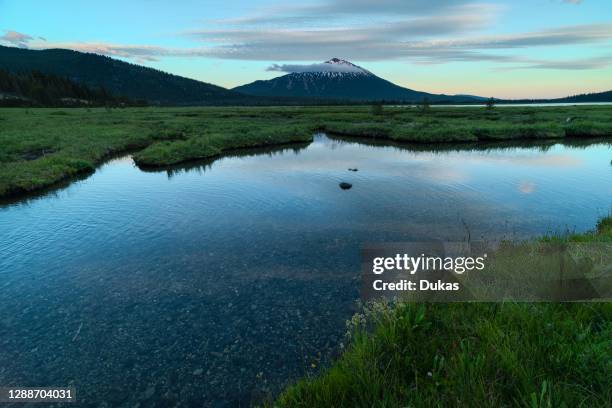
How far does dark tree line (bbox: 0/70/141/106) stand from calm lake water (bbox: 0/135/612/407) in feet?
503

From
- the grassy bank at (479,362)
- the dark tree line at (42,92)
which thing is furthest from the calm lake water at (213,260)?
the dark tree line at (42,92)

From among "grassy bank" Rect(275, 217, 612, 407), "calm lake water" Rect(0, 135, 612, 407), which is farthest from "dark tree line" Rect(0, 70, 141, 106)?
"grassy bank" Rect(275, 217, 612, 407)

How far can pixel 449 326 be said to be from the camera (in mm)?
6234

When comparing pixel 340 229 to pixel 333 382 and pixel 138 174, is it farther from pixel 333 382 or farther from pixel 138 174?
pixel 138 174

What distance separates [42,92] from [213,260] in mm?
182365

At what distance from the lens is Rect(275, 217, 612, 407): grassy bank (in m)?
4.29

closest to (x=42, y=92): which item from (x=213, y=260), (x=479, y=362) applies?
(x=213, y=260)

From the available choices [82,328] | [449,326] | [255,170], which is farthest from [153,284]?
[255,170]

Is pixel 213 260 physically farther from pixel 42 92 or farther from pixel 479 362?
pixel 42 92

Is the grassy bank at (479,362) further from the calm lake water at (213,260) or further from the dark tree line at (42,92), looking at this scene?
the dark tree line at (42,92)

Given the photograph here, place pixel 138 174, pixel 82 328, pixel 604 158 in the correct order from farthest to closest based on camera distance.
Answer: pixel 604 158
pixel 138 174
pixel 82 328

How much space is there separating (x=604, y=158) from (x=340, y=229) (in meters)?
37.1

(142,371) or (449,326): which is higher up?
(449,326)

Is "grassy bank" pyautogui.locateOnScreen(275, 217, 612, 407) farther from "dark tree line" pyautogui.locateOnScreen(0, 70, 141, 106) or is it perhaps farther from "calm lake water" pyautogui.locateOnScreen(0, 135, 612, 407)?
"dark tree line" pyautogui.locateOnScreen(0, 70, 141, 106)
